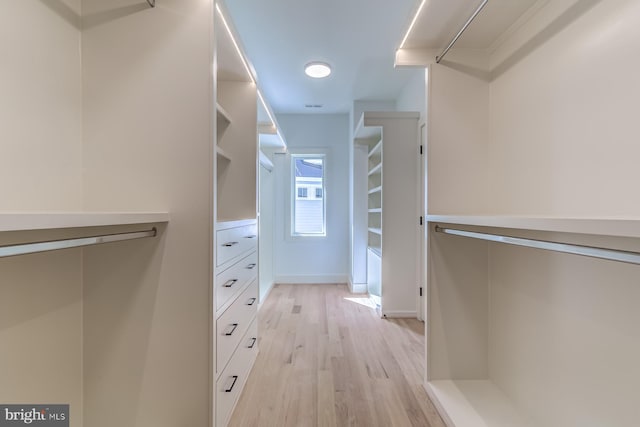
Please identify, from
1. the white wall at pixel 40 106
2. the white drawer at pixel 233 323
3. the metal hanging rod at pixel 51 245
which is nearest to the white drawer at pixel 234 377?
the white drawer at pixel 233 323

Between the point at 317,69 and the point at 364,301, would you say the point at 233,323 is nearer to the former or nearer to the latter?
the point at 364,301

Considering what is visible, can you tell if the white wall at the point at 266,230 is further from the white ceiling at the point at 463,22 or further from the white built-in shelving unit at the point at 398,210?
the white ceiling at the point at 463,22

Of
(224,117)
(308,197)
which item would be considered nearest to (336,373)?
(224,117)

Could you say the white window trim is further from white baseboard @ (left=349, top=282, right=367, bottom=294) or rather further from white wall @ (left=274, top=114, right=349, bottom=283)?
white baseboard @ (left=349, top=282, right=367, bottom=294)

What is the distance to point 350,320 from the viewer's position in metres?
3.00

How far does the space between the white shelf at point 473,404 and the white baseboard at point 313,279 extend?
2.80 meters

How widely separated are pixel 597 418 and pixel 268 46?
3230mm

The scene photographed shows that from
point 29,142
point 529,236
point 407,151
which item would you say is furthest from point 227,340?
point 407,151

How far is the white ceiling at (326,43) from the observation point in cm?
220

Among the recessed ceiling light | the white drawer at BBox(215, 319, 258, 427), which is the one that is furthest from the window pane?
the white drawer at BBox(215, 319, 258, 427)

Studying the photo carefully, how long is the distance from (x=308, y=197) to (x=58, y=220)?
395 cm

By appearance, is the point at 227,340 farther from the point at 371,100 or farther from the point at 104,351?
the point at 371,100

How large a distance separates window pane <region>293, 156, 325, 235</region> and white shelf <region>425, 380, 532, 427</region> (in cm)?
313

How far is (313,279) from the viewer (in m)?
4.54
